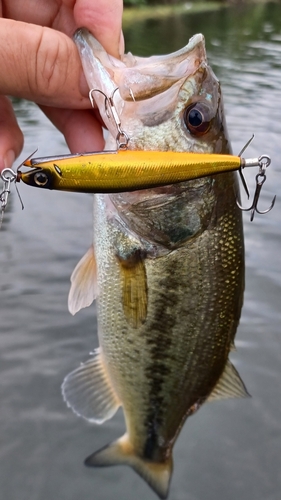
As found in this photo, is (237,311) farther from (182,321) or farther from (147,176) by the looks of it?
(147,176)

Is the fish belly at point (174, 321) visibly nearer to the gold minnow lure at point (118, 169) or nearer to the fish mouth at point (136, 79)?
the fish mouth at point (136, 79)

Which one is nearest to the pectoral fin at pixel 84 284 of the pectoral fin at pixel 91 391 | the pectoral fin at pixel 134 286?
the pectoral fin at pixel 134 286

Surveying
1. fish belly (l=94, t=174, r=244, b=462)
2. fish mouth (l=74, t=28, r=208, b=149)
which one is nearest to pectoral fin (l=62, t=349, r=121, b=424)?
fish belly (l=94, t=174, r=244, b=462)

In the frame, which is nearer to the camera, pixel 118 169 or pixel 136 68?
pixel 118 169

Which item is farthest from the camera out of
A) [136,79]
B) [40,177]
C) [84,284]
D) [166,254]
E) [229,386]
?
[229,386]

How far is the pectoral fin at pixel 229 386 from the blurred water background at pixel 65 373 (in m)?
1.26

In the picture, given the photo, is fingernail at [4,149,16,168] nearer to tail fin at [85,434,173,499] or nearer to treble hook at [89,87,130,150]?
treble hook at [89,87,130,150]

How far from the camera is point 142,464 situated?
2217 mm

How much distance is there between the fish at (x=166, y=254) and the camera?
1.63m

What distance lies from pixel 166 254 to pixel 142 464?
42.8 inches

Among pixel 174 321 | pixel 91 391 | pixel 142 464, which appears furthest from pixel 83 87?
pixel 142 464

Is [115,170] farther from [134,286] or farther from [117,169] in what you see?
[134,286]

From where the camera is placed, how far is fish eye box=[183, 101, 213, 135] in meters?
1.63

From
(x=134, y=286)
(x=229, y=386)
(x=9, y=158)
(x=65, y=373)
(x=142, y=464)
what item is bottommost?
(x=65, y=373)
